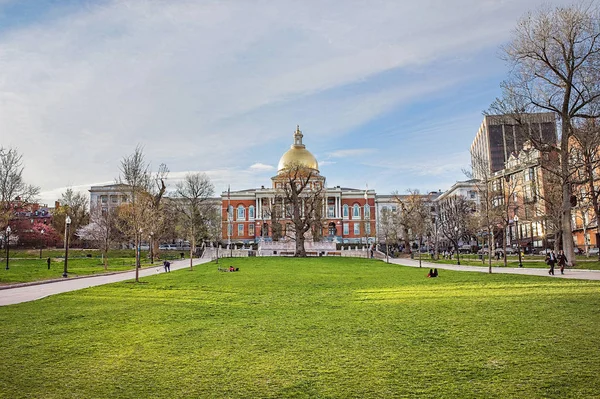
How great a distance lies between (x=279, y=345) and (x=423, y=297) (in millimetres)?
7661

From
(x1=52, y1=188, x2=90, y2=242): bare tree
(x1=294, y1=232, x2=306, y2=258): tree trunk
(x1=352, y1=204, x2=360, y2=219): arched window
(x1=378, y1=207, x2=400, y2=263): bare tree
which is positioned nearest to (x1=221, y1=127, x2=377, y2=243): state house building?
(x1=352, y1=204, x2=360, y2=219): arched window

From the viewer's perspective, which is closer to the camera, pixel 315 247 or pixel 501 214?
pixel 501 214

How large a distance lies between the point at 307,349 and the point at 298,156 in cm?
8833

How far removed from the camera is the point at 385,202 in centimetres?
11231

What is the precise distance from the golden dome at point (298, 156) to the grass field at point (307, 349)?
81.8 meters

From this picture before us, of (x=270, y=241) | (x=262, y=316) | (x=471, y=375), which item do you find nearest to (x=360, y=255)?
(x=270, y=241)

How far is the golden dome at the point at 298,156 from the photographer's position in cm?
9400

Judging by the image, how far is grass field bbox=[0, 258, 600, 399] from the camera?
17.3 feet

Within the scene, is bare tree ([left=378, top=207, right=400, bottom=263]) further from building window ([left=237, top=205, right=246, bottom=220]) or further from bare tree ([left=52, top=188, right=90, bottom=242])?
bare tree ([left=52, top=188, right=90, bottom=242])

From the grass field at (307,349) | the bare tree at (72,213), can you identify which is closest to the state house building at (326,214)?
the bare tree at (72,213)

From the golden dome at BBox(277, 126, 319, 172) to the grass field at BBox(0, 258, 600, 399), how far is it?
8176 centimetres

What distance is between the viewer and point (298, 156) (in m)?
94.8

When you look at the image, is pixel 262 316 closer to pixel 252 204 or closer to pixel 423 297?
pixel 423 297

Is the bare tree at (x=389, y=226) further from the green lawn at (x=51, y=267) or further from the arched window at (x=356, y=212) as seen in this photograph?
the green lawn at (x=51, y=267)
